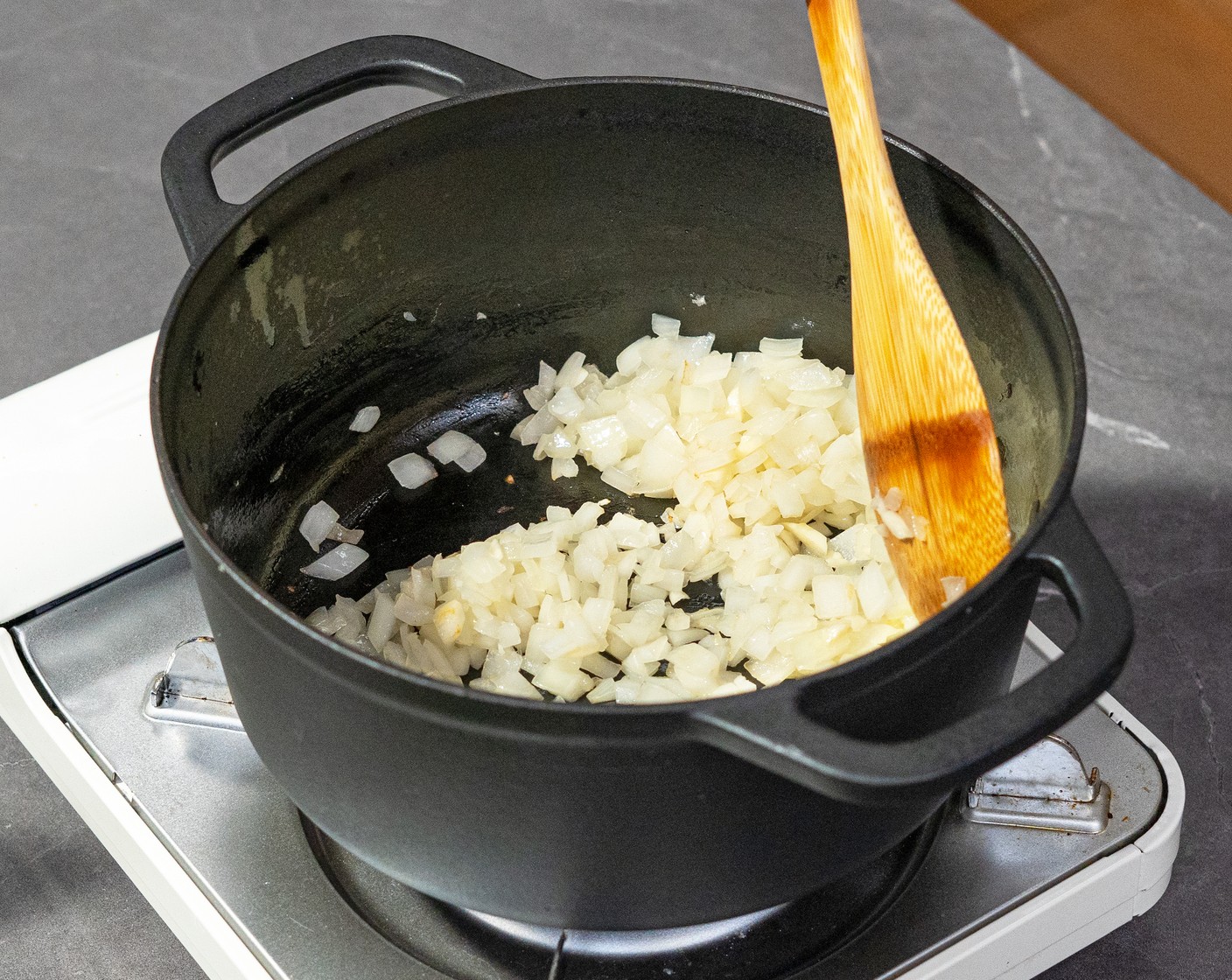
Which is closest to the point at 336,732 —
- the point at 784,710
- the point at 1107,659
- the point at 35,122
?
the point at 784,710

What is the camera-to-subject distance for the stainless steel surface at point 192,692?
0.92 m

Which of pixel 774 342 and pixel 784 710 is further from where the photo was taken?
pixel 774 342

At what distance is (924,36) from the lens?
1628mm

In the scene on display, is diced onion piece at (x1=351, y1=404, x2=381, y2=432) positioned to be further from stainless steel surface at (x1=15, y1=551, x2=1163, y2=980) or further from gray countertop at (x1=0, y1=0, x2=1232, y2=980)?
gray countertop at (x1=0, y1=0, x2=1232, y2=980)

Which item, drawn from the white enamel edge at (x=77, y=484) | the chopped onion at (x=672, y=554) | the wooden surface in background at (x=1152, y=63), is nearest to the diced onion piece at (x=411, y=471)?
the chopped onion at (x=672, y=554)

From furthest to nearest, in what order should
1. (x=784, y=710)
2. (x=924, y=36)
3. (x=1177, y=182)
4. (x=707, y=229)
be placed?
(x=924, y=36) < (x=1177, y=182) < (x=707, y=229) < (x=784, y=710)

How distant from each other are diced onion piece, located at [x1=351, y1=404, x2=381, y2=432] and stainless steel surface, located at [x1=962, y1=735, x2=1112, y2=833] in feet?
1.58

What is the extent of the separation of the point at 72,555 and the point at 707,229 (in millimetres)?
466

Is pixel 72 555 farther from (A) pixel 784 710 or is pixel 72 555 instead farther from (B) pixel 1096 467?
(B) pixel 1096 467

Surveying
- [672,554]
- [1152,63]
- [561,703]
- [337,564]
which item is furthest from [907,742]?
[1152,63]

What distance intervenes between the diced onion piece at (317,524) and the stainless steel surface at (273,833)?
85mm

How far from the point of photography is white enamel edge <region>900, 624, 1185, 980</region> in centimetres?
82

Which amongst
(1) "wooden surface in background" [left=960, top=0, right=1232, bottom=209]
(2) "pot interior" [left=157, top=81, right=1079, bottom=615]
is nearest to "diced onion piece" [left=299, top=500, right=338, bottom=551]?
(2) "pot interior" [left=157, top=81, right=1079, bottom=615]

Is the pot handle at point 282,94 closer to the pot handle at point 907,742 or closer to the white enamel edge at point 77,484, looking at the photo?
the white enamel edge at point 77,484
